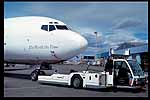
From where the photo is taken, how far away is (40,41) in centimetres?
1770

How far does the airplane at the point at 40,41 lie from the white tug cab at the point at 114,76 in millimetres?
1931

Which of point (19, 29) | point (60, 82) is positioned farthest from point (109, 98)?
point (19, 29)

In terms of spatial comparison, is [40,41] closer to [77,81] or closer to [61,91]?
[77,81]

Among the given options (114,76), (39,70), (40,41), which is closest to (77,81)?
(114,76)

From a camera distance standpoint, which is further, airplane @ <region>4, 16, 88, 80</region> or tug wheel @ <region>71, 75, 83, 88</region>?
airplane @ <region>4, 16, 88, 80</region>

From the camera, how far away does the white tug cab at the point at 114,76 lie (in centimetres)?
1415

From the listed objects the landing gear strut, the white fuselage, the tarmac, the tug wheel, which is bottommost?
the tarmac

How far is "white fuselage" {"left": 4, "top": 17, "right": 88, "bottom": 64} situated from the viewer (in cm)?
1659

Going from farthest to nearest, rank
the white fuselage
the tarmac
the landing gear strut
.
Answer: the landing gear strut → the white fuselage → the tarmac

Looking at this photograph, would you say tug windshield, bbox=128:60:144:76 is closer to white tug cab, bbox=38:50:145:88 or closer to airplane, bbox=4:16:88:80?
white tug cab, bbox=38:50:145:88

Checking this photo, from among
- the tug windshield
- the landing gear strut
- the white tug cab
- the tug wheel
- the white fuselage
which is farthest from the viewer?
the landing gear strut

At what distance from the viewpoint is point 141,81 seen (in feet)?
46.6

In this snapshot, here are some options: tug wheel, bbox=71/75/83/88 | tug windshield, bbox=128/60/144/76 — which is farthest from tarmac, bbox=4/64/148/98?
tug windshield, bbox=128/60/144/76

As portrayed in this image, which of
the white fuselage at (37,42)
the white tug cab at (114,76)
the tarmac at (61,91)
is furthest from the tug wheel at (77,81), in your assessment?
the white fuselage at (37,42)
